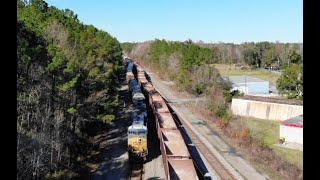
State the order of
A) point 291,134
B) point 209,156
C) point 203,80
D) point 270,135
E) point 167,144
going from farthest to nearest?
point 203,80 < point 270,135 < point 291,134 < point 209,156 < point 167,144

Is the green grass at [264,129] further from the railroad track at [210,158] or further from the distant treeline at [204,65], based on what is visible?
the distant treeline at [204,65]

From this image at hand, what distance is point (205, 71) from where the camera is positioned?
7288 centimetres

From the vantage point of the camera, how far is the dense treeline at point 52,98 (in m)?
25.0

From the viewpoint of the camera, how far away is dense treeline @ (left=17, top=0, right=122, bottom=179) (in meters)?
25.0

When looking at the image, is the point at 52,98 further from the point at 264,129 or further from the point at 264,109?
the point at 264,109

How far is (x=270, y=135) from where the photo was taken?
47.0 m

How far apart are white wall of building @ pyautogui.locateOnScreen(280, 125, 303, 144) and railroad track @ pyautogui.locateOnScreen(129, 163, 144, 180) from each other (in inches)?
735

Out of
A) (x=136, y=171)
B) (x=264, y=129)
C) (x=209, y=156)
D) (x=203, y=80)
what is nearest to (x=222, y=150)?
(x=209, y=156)

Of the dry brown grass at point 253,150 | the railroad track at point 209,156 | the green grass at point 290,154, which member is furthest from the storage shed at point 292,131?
the railroad track at point 209,156

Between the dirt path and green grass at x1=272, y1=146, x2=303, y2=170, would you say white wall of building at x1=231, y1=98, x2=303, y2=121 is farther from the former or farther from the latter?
green grass at x1=272, y1=146, x2=303, y2=170

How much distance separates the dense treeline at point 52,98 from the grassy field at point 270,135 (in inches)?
656

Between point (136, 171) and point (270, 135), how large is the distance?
72.7ft

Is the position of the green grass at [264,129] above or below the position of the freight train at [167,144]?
below
